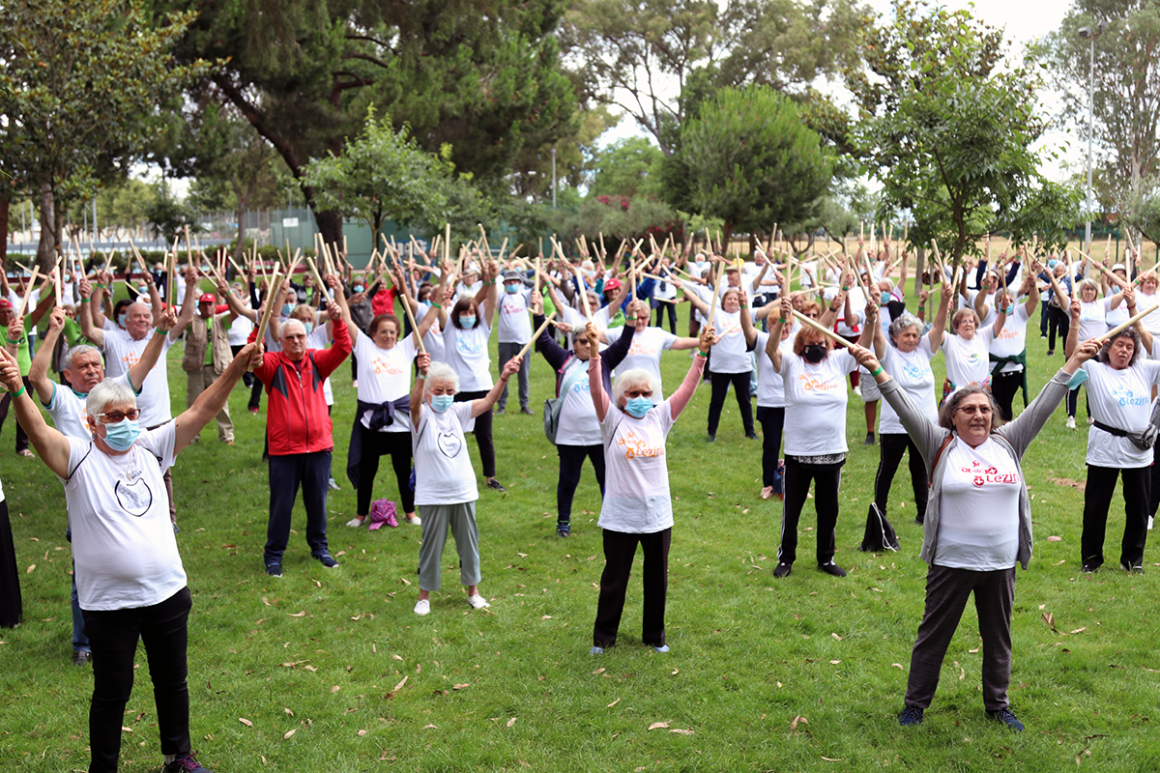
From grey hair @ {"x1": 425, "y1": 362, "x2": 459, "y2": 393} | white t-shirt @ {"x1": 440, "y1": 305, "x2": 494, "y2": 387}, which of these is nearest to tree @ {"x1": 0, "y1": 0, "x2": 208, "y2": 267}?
white t-shirt @ {"x1": 440, "y1": 305, "x2": 494, "y2": 387}

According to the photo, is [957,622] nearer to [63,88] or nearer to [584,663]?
[584,663]

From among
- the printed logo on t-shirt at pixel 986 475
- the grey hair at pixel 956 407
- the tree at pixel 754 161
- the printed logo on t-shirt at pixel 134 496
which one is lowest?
the printed logo on t-shirt at pixel 134 496

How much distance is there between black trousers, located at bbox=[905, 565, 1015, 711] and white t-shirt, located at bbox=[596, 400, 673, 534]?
1.75 meters

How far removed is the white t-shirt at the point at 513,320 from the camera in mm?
14867

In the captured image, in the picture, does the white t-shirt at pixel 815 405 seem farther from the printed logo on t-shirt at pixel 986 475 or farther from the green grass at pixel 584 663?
the printed logo on t-shirt at pixel 986 475

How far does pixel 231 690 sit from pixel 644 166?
6125 cm

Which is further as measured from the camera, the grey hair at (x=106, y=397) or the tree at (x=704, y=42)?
the tree at (x=704, y=42)

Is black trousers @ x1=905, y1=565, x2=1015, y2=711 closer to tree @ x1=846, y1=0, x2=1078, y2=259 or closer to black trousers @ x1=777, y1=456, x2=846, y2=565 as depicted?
black trousers @ x1=777, y1=456, x2=846, y2=565

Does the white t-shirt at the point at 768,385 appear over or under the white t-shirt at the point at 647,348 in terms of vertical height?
under

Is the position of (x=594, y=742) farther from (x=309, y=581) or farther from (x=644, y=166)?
(x=644, y=166)

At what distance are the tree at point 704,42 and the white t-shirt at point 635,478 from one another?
1906 inches

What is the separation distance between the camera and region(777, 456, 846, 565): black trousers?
26.7 ft

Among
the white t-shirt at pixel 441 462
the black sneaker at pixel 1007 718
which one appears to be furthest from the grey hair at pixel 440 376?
the black sneaker at pixel 1007 718

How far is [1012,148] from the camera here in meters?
13.5
